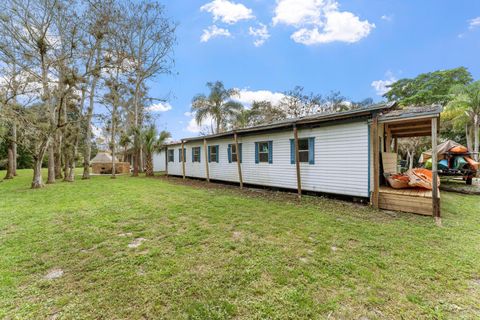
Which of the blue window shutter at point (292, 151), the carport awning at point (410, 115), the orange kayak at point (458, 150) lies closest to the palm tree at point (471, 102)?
the orange kayak at point (458, 150)

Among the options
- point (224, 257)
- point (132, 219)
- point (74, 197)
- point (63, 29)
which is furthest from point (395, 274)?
point (63, 29)

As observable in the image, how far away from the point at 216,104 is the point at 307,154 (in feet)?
43.8

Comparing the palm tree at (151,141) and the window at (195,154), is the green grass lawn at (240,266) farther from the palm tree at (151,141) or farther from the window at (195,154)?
the palm tree at (151,141)

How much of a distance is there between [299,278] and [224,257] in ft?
3.40

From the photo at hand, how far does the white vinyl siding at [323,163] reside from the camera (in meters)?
6.19

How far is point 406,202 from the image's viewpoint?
5246mm

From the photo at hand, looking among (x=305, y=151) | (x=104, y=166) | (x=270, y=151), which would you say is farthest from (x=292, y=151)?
(x=104, y=166)

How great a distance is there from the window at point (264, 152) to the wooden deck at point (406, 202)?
4.10 m

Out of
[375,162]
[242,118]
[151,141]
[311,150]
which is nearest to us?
[375,162]

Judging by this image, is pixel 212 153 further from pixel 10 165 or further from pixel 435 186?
pixel 10 165

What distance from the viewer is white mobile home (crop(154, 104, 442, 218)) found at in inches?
239

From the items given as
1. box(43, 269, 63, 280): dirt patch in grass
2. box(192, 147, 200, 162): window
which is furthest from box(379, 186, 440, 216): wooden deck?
box(192, 147, 200, 162): window

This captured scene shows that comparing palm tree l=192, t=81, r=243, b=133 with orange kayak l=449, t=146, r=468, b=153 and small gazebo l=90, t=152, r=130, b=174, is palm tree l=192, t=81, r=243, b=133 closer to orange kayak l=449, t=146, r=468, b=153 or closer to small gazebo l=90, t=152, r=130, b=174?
small gazebo l=90, t=152, r=130, b=174

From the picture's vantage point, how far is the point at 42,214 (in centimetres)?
509
